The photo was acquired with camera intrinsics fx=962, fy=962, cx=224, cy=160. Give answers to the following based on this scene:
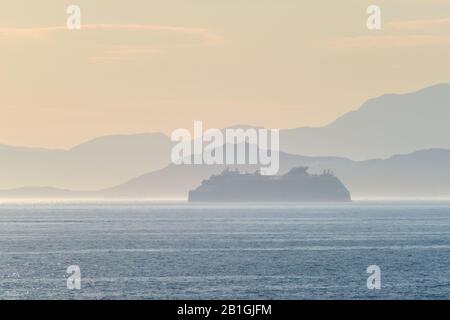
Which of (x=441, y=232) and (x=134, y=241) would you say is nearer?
(x=134, y=241)

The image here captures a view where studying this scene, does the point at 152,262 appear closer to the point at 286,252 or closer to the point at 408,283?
the point at 286,252

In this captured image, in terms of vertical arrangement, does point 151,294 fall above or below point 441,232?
below

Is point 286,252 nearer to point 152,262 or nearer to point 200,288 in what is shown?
point 152,262

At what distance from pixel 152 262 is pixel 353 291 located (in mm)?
27655

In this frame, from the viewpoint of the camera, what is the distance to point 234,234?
464ft

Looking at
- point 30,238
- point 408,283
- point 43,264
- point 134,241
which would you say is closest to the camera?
point 408,283

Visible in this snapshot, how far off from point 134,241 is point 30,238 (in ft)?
66.9

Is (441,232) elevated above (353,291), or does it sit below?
above
